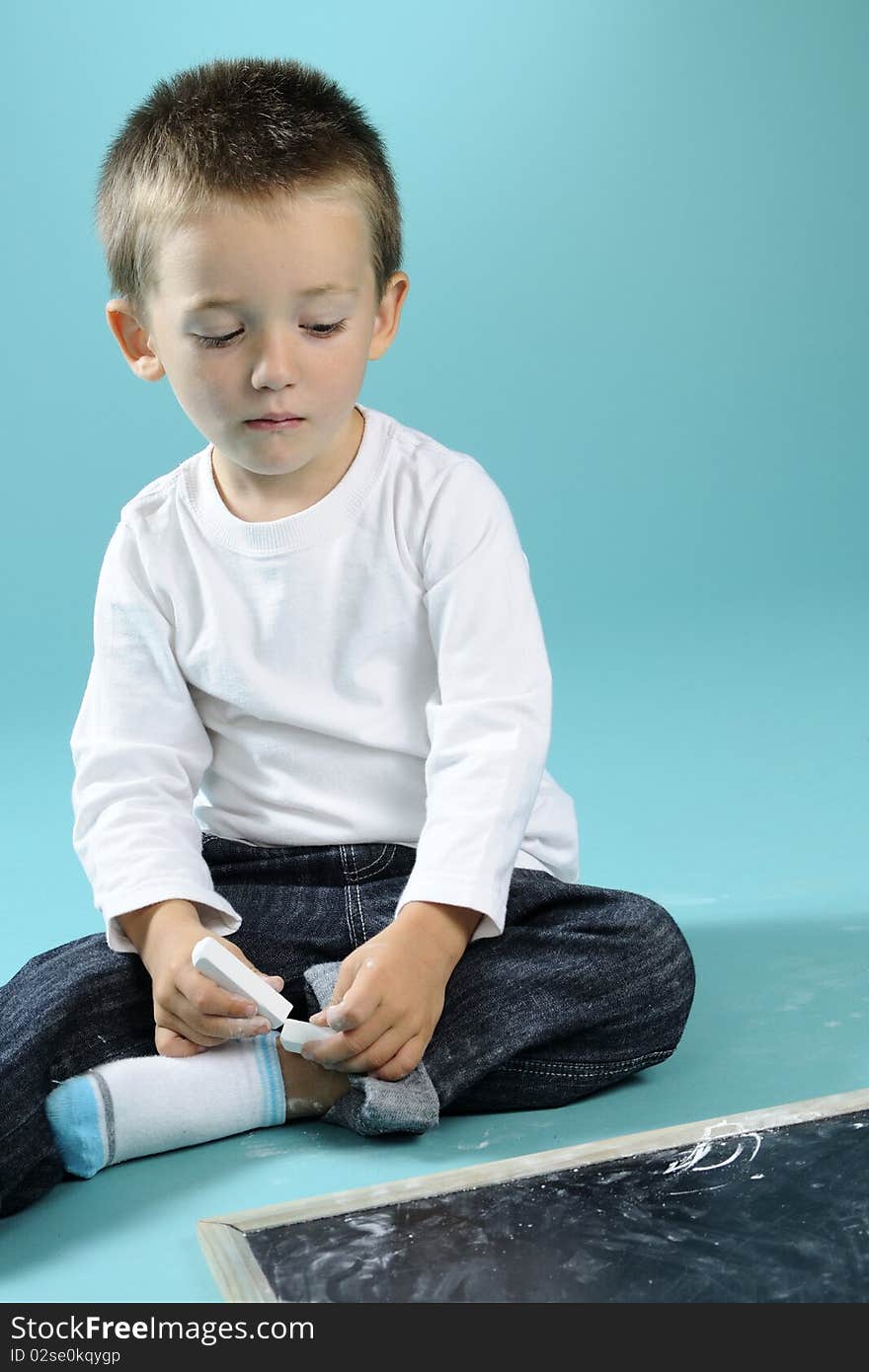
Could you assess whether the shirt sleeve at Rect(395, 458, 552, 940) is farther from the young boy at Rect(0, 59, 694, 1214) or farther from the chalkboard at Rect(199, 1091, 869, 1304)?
the chalkboard at Rect(199, 1091, 869, 1304)

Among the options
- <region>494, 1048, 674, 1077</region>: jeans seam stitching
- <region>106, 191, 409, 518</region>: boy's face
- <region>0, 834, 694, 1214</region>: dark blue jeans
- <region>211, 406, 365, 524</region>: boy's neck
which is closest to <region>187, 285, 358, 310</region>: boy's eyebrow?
<region>106, 191, 409, 518</region>: boy's face

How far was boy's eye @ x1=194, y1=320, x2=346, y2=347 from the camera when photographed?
1084mm

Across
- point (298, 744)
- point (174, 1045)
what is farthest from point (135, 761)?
point (174, 1045)

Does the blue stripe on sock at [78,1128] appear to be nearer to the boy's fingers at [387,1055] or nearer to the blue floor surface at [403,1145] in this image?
the blue floor surface at [403,1145]

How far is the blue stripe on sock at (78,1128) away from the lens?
3.38 feet

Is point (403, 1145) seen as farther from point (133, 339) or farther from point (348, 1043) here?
point (133, 339)

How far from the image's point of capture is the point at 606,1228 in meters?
0.87

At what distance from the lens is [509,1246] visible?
0.86m

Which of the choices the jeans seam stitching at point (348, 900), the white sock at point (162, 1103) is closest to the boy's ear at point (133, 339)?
the jeans seam stitching at point (348, 900)

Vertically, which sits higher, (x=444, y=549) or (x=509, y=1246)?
(x=444, y=549)

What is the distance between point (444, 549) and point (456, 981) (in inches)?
11.3

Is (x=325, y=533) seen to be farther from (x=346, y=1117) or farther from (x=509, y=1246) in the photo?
(x=509, y=1246)

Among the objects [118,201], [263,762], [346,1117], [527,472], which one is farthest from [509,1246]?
[527,472]
